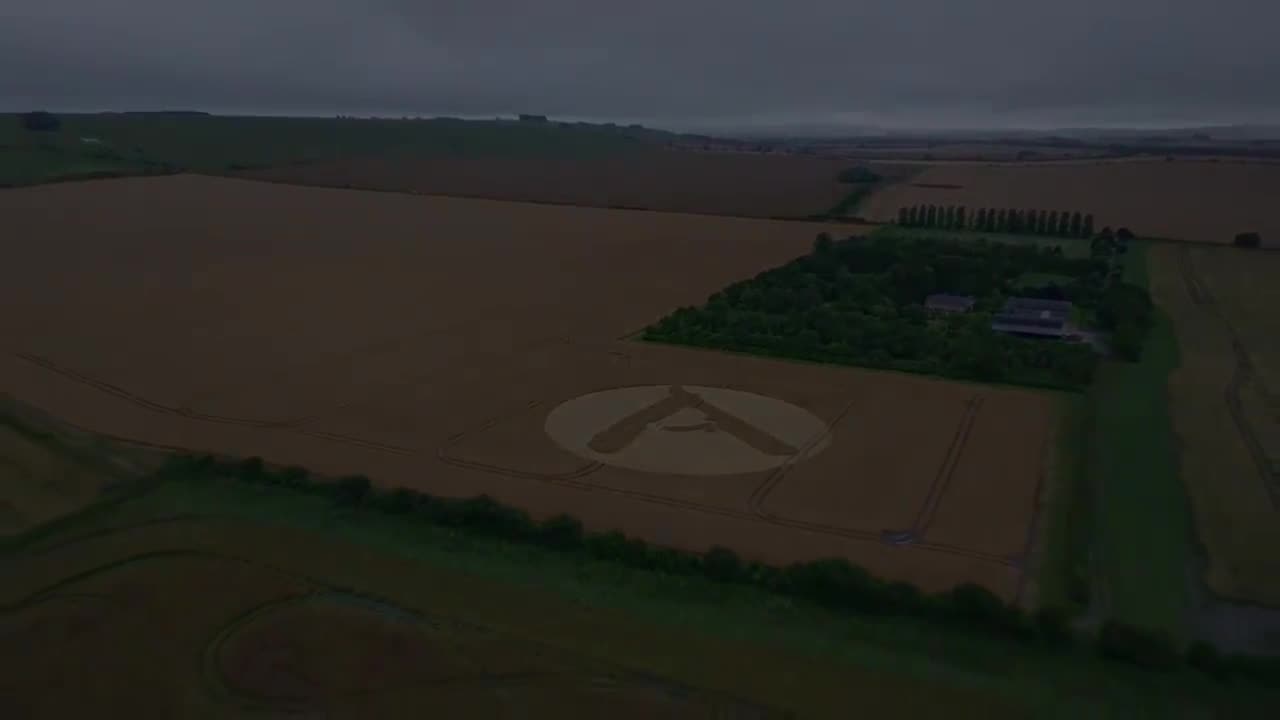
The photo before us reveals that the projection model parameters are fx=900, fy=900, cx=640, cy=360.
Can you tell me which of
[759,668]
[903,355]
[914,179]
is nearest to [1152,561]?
[759,668]

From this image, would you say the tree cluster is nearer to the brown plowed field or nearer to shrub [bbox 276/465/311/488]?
the brown plowed field

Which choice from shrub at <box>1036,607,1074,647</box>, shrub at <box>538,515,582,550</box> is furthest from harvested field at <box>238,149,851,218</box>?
shrub at <box>1036,607,1074,647</box>

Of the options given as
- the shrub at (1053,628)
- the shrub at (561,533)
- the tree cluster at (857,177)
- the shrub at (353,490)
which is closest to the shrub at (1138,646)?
the shrub at (1053,628)

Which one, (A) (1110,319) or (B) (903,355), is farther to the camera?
(A) (1110,319)

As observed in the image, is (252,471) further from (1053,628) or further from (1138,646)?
(1138,646)

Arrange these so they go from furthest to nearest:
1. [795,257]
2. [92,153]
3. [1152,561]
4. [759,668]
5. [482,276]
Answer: [92,153] < [795,257] < [482,276] < [1152,561] < [759,668]

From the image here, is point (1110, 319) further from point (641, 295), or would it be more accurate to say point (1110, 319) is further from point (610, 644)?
point (610, 644)
